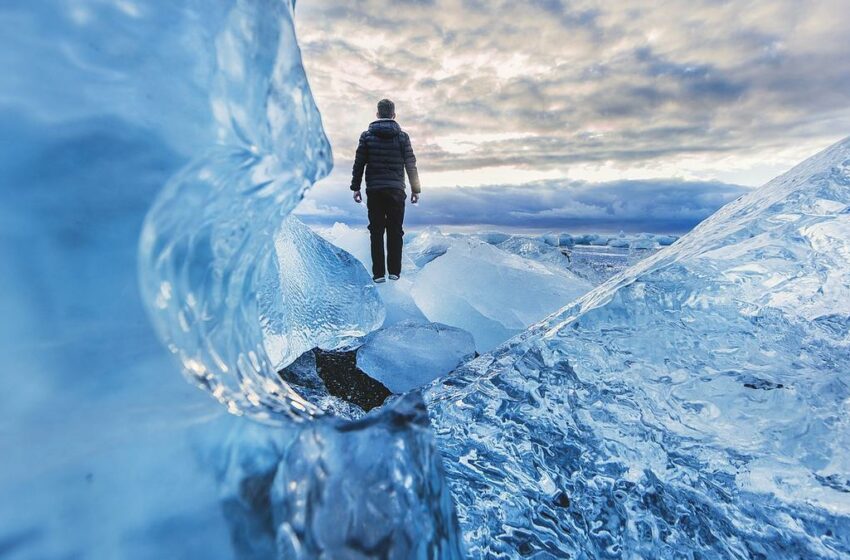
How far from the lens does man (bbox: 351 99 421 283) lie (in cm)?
449

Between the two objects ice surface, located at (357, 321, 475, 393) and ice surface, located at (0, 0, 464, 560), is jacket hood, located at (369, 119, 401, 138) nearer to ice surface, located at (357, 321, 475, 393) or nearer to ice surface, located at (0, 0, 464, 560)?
ice surface, located at (357, 321, 475, 393)

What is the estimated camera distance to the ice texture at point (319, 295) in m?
2.77

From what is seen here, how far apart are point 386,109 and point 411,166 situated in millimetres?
578

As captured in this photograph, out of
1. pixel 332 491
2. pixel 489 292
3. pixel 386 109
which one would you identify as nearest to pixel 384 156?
pixel 386 109

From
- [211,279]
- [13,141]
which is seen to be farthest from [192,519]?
[13,141]

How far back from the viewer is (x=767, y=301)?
1.21 metres

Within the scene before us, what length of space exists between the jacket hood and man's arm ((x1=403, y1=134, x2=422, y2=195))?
0.46 feet

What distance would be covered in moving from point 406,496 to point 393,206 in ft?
13.7

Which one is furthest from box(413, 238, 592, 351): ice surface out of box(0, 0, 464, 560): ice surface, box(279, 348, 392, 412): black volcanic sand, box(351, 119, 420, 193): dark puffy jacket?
box(0, 0, 464, 560): ice surface

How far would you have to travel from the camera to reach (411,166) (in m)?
4.63

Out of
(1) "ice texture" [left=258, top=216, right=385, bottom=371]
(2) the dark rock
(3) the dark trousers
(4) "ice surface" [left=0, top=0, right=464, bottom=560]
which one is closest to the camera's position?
(4) "ice surface" [left=0, top=0, right=464, bottom=560]

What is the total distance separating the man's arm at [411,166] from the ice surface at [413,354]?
248 cm

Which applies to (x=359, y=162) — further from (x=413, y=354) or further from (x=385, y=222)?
(x=413, y=354)

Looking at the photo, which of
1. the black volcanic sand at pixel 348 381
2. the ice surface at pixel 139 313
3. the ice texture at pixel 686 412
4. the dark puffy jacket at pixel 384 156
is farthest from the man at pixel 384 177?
the ice surface at pixel 139 313
